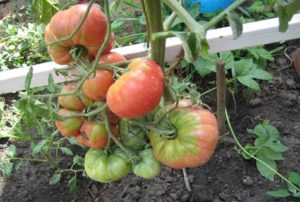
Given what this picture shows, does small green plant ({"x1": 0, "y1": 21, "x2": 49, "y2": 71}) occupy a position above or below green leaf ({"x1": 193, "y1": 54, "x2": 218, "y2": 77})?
below

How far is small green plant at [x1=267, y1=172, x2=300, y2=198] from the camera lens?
46.7 inches

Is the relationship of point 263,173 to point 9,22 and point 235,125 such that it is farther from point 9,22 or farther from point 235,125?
point 9,22

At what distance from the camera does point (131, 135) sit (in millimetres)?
872

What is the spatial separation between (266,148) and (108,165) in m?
0.57

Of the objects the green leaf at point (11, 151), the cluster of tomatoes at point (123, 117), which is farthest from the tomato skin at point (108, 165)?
the green leaf at point (11, 151)

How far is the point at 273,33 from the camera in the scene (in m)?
1.14

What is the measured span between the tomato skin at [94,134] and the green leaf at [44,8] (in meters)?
0.25

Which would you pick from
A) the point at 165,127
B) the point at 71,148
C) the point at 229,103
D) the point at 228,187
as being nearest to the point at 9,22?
the point at 71,148

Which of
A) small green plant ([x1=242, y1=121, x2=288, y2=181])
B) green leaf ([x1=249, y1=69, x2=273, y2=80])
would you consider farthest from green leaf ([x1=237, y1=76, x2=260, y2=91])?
small green plant ([x1=242, y1=121, x2=288, y2=181])

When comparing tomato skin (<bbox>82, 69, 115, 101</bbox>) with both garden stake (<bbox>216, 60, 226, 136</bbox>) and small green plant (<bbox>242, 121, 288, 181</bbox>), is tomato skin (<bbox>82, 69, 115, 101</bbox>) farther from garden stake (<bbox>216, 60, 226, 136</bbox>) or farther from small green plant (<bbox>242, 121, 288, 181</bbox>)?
small green plant (<bbox>242, 121, 288, 181</bbox>)

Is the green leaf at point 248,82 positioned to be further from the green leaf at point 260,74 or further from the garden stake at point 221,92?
the garden stake at point 221,92

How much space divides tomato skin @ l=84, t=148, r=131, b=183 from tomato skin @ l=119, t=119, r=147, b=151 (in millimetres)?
30

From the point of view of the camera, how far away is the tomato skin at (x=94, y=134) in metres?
0.85

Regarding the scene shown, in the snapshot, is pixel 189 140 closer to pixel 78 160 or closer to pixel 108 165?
pixel 108 165
